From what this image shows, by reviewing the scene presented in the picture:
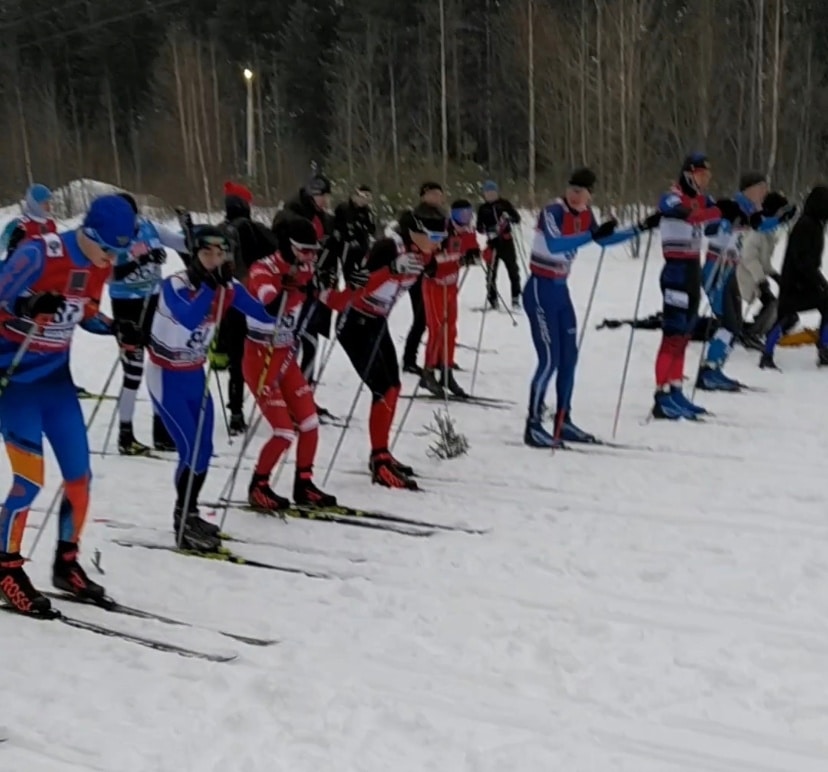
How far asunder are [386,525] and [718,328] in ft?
14.5

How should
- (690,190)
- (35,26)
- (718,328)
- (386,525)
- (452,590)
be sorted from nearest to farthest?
(452,590)
(386,525)
(690,190)
(718,328)
(35,26)

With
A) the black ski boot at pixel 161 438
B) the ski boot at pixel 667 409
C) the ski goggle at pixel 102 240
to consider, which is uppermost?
the ski goggle at pixel 102 240

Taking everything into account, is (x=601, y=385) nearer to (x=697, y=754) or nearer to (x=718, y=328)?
(x=718, y=328)

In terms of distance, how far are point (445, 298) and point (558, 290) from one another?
1962 millimetres

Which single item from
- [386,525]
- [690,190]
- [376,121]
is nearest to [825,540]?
[386,525]

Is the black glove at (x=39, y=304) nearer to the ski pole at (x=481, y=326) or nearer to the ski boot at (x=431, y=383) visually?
the ski boot at (x=431, y=383)

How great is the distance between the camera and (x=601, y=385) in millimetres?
9023

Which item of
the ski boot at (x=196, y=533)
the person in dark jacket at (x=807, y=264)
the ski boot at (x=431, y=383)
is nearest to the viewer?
the ski boot at (x=196, y=533)

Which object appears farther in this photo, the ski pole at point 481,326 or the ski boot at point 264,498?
the ski pole at point 481,326

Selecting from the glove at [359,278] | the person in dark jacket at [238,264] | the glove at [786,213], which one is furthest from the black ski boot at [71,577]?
the glove at [786,213]

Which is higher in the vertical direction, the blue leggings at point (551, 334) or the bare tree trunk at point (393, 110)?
the bare tree trunk at point (393, 110)

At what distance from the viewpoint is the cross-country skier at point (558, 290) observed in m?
6.49

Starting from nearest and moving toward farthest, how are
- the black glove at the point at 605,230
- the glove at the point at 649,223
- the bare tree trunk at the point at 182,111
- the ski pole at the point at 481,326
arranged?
the black glove at the point at 605,230, the glove at the point at 649,223, the ski pole at the point at 481,326, the bare tree trunk at the point at 182,111

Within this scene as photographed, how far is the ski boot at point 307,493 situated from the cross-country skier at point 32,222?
8.87 ft
